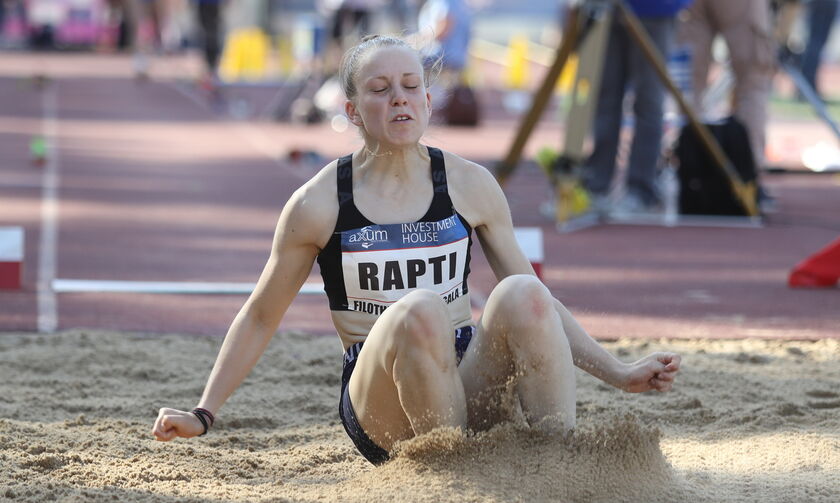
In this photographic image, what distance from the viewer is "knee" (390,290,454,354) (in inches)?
123

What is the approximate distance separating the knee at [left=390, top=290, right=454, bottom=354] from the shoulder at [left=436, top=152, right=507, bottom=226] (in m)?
0.43

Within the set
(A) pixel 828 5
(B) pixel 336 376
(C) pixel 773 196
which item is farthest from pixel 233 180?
(A) pixel 828 5

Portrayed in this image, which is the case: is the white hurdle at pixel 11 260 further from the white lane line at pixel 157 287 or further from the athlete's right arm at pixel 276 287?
the athlete's right arm at pixel 276 287

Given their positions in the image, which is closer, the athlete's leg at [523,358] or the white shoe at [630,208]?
the athlete's leg at [523,358]

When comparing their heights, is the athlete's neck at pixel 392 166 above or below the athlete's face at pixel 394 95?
below

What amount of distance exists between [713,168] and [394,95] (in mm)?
5997

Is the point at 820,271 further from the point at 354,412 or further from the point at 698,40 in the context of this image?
the point at 354,412

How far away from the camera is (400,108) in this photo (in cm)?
338

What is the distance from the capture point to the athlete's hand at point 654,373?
331cm

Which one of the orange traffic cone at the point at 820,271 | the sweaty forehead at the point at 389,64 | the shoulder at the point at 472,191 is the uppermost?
the sweaty forehead at the point at 389,64

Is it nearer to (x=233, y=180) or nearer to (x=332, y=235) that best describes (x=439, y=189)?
(x=332, y=235)

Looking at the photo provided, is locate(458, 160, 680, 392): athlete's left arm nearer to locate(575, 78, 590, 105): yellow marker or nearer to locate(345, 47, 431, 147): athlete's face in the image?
locate(345, 47, 431, 147): athlete's face

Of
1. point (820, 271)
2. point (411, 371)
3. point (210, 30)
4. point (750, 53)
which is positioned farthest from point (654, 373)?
point (210, 30)

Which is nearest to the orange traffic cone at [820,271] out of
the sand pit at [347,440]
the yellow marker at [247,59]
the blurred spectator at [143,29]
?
the sand pit at [347,440]
